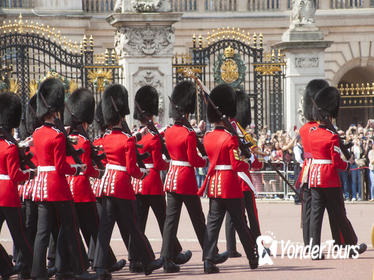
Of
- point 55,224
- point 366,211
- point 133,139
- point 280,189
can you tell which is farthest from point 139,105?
point 280,189

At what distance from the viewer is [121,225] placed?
821 cm

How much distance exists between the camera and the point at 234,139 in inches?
327

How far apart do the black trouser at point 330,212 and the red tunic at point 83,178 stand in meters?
2.21

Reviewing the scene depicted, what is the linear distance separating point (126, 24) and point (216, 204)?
7.04m

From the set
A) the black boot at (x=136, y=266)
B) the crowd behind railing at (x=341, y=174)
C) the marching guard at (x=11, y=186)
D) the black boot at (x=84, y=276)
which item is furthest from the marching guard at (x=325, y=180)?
the crowd behind railing at (x=341, y=174)

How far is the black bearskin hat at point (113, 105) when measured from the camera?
27.4 ft

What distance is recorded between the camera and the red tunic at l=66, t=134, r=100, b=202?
8.18m

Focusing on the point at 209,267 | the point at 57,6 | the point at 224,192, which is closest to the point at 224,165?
the point at 224,192

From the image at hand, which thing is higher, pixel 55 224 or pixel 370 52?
pixel 370 52

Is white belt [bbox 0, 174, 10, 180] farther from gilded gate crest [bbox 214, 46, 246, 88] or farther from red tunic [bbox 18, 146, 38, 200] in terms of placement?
gilded gate crest [bbox 214, 46, 246, 88]

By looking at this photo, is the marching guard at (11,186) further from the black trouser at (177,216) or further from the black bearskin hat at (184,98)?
the black bearskin hat at (184,98)

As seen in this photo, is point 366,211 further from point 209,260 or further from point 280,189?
point 209,260

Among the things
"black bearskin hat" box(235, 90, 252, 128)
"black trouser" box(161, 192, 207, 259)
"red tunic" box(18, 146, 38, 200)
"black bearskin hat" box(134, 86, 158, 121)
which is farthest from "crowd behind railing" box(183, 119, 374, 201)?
"red tunic" box(18, 146, 38, 200)

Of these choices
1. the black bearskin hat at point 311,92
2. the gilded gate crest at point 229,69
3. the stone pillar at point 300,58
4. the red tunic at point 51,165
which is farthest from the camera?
the gilded gate crest at point 229,69
